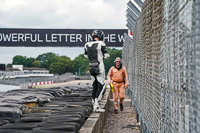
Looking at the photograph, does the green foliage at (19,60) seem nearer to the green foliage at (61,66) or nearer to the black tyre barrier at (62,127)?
the green foliage at (61,66)

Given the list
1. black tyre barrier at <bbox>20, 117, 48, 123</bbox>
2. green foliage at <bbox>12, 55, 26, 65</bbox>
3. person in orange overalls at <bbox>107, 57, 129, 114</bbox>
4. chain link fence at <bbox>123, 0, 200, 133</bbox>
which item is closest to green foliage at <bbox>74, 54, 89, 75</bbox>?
green foliage at <bbox>12, 55, 26, 65</bbox>

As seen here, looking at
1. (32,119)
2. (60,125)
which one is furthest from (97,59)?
(60,125)

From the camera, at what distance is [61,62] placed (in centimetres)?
13425

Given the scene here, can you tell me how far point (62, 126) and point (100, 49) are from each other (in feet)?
9.95

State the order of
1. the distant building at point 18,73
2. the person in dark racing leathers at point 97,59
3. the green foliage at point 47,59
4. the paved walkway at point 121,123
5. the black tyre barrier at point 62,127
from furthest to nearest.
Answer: the green foliage at point 47,59, the distant building at point 18,73, the paved walkway at point 121,123, the person in dark racing leathers at point 97,59, the black tyre barrier at point 62,127

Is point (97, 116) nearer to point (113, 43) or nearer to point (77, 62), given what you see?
point (113, 43)

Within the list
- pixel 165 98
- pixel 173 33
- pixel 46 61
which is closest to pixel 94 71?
pixel 165 98

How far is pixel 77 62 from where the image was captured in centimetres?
15138

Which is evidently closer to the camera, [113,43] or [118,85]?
[118,85]

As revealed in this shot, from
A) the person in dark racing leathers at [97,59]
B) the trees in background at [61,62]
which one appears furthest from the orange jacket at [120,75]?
the trees in background at [61,62]

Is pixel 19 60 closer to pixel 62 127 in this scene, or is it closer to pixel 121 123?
pixel 121 123

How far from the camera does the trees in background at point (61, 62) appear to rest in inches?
5261

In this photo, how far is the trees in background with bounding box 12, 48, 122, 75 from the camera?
133625 mm

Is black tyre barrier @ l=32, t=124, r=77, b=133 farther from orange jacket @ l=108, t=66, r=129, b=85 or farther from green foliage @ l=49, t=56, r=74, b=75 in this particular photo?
green foliage @ l=49, t=56, r=74, b=75
